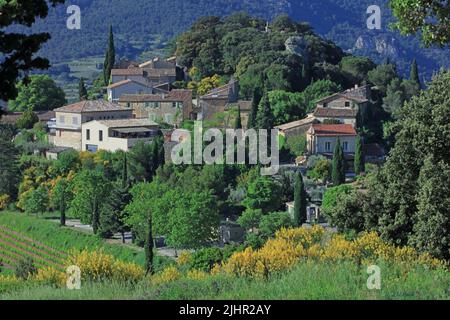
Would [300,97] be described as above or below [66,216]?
above

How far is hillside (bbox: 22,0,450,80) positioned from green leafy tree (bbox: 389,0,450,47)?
72.8 meters

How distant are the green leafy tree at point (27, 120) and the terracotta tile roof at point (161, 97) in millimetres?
4254

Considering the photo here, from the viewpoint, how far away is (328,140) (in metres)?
41.2

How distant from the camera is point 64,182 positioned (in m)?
38.3

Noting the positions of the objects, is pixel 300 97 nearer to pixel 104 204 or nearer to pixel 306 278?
pixel 104 204

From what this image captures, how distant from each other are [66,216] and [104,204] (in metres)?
3.82

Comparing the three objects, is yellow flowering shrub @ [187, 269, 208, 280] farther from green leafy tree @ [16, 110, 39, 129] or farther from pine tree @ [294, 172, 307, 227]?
green leafy tree @ [16, 110, 39, 129]

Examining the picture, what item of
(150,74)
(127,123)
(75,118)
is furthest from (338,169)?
(150,74)

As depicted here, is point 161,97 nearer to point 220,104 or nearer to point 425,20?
point 220,104

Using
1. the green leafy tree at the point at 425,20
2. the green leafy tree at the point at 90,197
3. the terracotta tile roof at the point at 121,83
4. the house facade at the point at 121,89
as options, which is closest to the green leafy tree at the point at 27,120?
the house facade at the point at 121,89

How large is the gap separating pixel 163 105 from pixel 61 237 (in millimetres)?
15389

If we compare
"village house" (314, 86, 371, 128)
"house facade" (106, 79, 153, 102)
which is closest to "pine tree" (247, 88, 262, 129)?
"village house" (314, 86, 371, 128)
